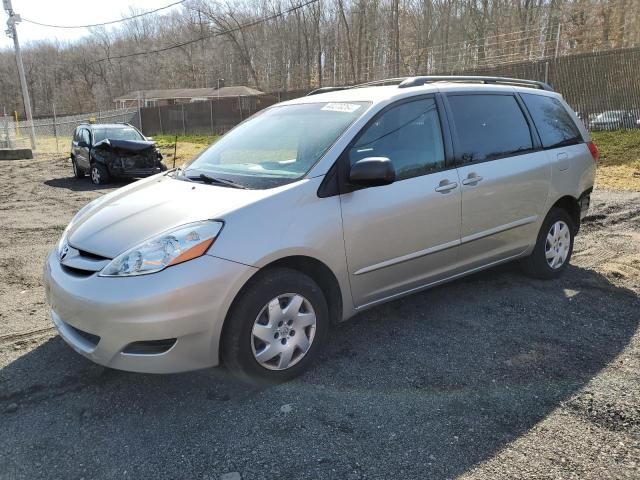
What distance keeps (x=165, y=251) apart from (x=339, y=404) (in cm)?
130

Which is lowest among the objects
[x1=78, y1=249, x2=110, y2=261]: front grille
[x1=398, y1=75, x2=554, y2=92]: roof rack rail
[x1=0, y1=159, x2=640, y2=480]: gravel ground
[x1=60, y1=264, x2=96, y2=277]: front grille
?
[x1=0, y1=159, x2=640, y2=480]: gravel ground

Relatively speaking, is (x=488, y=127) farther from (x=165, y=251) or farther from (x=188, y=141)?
(x=188, y=141)

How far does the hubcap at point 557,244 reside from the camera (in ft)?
16.0

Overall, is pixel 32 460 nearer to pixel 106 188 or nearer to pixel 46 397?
pixel 46 397

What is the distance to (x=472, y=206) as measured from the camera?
159 inches

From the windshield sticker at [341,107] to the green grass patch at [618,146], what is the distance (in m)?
10.9

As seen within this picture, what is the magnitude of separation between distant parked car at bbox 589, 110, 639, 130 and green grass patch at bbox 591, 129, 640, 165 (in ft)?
0.98

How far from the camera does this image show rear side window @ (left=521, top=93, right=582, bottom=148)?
Result: 4766 mm

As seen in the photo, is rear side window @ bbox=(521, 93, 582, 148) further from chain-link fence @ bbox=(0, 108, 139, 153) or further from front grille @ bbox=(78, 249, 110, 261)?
chain-link fence @ bbox=(0, 108, 139, 153)

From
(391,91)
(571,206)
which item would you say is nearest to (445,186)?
(391,91)

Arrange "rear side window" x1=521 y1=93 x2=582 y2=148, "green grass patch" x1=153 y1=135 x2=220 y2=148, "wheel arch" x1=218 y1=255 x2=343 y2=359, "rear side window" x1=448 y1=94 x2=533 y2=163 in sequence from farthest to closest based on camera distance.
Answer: "green grass patch" x1=153 y1=135 x2=220 y2=148
"rear side window" x1=521 y1=93 x2=582 y2=148
"rear side window" x1=448 y1=94 x2=533 y2=163
"wheel arch" x1=218 y1=255 x2=343 y2=359

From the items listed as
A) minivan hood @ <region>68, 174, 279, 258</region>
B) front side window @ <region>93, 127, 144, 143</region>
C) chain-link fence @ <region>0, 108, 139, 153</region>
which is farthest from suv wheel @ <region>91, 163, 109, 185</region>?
chain-link fence @ <region>0, 108, 139, 153</region>

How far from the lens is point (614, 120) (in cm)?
1535

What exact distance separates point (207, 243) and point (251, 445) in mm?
1063
